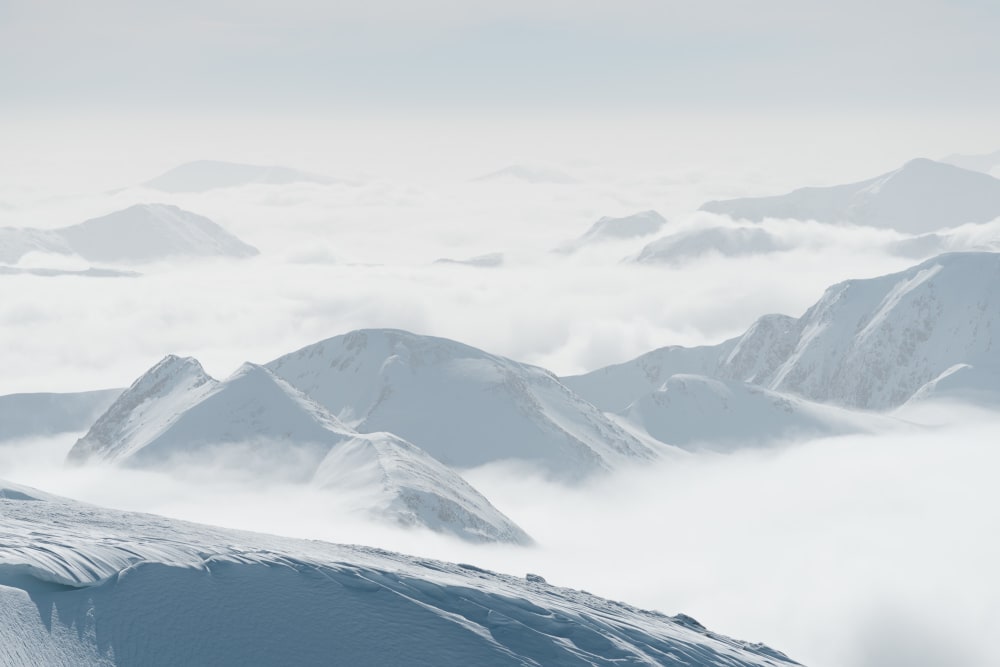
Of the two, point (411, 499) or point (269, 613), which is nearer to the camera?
point (269, 613)

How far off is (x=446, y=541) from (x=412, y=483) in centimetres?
1456

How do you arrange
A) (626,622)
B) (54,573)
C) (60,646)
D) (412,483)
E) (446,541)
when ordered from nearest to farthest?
(60,646)
(54,573)
(626,622)
(446,541)
(412,483)

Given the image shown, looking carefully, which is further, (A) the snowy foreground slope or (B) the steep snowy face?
(B) the steep snowy face

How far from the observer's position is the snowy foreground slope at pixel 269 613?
51281 millimetres

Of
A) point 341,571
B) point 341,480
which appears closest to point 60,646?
point 341,571

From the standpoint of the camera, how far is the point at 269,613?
2184 inches

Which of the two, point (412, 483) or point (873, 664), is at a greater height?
point (412, 483)

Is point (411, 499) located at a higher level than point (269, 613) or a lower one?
higher

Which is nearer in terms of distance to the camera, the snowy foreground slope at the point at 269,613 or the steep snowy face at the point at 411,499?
the snowy foreground slope at the point at 269,613

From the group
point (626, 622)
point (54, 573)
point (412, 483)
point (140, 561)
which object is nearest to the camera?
point (54, 573)

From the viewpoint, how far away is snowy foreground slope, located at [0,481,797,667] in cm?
5128

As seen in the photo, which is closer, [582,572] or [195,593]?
[195,593]

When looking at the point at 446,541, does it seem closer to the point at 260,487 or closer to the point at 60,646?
the point at 260,487

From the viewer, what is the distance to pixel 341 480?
641 ft
